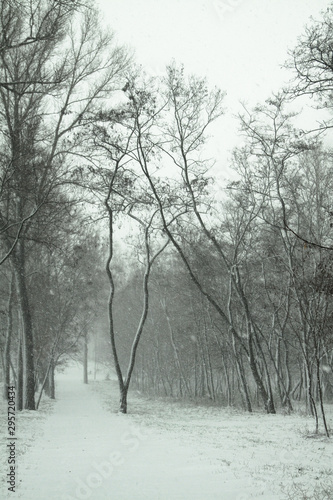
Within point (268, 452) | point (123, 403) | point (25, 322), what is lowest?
point (123, 403)

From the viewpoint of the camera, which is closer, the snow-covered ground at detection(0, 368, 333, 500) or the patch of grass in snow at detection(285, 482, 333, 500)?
the patch of grass in snow at detection(285, 482, 333, 500)

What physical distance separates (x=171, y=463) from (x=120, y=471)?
36.2 inches

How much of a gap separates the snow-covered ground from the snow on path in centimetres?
1

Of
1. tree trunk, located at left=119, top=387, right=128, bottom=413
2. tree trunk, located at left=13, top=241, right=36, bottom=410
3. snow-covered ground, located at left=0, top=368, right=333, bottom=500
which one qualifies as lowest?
tree trunk, located at left=119, top=387, right=128, bottom=413

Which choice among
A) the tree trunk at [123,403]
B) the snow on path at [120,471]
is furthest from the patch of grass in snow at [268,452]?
the tree trunk at [123,403]

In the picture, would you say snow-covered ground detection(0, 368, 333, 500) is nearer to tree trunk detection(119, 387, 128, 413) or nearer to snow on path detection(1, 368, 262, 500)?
snow on path detection(1, 368, 262, 500)

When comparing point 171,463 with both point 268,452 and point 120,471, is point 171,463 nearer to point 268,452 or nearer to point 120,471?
point 120,471

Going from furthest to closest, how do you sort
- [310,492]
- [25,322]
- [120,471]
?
[25,322] < [120,471] < [310,492]

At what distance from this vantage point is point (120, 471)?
6.60 meters

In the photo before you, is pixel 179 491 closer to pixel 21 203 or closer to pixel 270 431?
pixel 270 431

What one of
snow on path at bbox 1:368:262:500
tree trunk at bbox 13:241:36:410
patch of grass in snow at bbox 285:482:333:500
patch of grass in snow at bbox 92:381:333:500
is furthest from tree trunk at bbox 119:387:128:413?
patch of grass in snow at bbox 285:482:333:500

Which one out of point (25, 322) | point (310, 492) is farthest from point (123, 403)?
point (310, 492)

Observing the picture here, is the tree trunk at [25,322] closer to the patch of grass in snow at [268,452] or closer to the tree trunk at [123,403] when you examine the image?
the tree trunk at [123,403]

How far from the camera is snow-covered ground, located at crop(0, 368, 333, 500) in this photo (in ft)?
18.1
